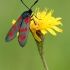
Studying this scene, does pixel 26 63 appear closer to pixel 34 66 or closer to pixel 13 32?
pixel 34 66

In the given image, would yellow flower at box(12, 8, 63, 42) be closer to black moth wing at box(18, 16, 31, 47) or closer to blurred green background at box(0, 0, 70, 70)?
black moth wing at box(18, 16, 31, 47)

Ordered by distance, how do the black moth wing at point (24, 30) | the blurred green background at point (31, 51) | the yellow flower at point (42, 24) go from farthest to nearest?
the blurred green background at point (31, 51) < the yellow flower at point (42, 24) < the black moth wing at point (24, 30)

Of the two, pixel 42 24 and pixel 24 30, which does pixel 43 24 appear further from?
pixel 24 30

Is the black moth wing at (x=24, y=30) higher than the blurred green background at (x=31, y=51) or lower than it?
lower

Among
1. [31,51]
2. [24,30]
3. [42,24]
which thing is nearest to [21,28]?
[24,30]

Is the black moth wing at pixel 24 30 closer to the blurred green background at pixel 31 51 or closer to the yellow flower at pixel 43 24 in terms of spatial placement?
the yellow flower at pixel 43 24

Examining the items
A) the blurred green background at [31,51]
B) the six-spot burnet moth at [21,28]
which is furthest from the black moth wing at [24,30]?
the blurred green background at [31,51]

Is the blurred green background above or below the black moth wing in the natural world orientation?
above

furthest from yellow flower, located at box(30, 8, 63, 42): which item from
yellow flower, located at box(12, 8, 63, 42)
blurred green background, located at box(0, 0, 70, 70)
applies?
blurred green background, located at box(0, 0, 70, 70)

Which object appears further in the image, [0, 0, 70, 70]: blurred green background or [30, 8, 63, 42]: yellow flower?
[0, 0, 70, 70]: blurred green background

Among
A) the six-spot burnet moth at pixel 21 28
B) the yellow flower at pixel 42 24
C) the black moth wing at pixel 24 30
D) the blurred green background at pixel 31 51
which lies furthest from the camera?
the blurred green background at pixel 31 51

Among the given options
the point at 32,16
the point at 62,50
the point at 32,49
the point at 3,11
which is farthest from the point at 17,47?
the point at 32,16
